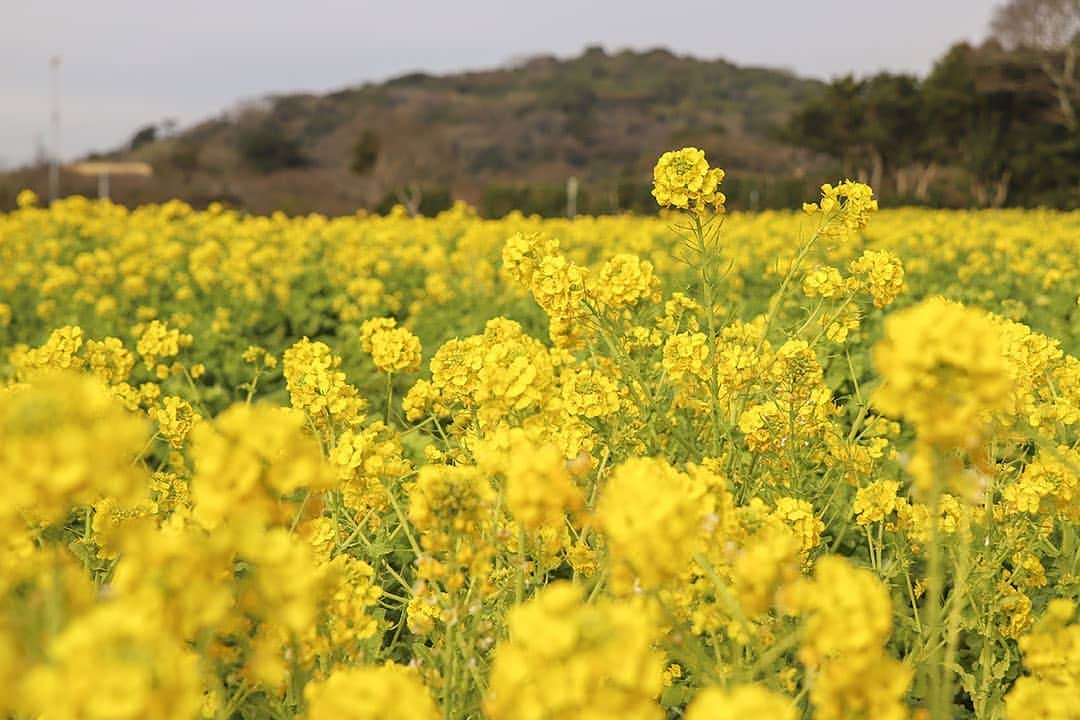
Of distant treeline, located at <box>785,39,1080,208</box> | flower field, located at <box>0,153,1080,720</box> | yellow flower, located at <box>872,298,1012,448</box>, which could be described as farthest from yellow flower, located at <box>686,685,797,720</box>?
distant treeline, located at <box>785,39,1080,208</box>

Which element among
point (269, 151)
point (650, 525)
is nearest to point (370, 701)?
point (650, 525)

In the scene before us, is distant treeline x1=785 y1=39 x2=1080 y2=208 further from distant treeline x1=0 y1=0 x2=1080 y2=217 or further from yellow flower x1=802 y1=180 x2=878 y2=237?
yellow flower x1=802 y1=180 x2=878 y2=237

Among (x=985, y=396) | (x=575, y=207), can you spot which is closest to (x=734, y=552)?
(x=985, y=396)

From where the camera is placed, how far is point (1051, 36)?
104 feet

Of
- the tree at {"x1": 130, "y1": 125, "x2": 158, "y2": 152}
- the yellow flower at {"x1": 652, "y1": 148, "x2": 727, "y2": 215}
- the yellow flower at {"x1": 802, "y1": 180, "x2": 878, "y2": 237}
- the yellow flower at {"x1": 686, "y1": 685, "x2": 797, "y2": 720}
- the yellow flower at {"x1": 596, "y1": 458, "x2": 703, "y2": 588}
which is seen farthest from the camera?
the tree at {"x1": 130, "y1": 125, "x2": 158, "y2": 152}

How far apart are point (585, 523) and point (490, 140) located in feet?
195

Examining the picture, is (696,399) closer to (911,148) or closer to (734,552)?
(734,552)

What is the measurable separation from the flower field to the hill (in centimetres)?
1052

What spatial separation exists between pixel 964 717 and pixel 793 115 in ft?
106

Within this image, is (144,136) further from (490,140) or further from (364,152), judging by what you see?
(364,152)

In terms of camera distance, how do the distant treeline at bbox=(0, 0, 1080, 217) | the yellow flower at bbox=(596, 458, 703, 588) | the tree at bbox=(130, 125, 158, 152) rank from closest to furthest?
the yellow flower at bbox=(596, 458, 703, 588)
the distant treeline at bbox=(0, 0, 1080, 217)
the tree at bbox=(130, 125, 158, 152)

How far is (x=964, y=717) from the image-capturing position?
2578 millimetres

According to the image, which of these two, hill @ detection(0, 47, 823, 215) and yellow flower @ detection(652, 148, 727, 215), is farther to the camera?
hill @ detection(0, 47, 823, 215)

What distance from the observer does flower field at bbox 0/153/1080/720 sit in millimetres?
1039
